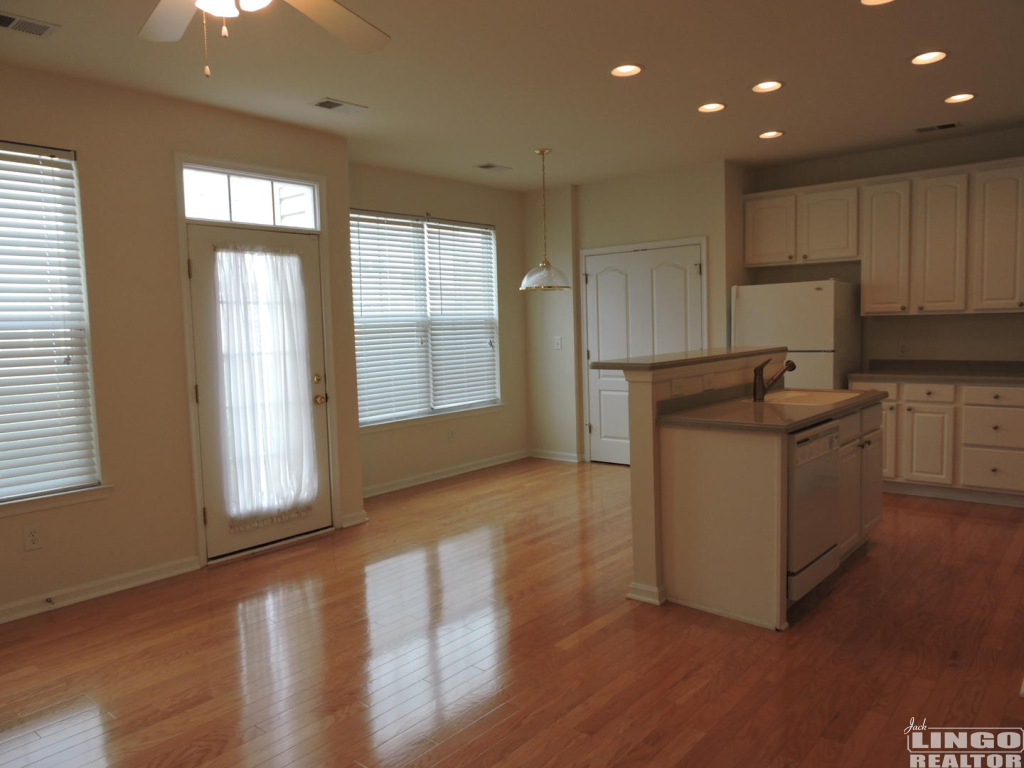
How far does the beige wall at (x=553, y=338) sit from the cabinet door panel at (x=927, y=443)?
2826 mm

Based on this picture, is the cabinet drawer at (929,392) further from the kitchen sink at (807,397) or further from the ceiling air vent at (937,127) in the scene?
the ceiling air vent at (937,127)

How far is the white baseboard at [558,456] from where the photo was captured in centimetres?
699

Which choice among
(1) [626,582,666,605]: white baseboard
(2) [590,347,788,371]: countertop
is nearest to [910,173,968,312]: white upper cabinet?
(2) [590,347,788,371]: countertop

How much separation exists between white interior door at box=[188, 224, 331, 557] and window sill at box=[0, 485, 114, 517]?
22.4 inches

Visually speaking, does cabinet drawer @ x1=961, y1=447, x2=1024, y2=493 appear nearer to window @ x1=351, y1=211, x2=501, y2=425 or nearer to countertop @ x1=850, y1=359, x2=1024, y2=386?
countertop @ x1=850, y1=359, x2=1024, y2=386

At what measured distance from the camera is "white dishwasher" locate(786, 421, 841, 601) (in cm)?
309

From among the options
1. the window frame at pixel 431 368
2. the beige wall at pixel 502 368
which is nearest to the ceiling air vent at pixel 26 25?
the window frame at pixel 431 368

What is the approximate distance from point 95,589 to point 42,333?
1356 mm

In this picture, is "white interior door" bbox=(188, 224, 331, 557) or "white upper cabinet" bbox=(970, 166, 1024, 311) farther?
"white upper cabinet" bbox=(970, 166, 1024, 311)

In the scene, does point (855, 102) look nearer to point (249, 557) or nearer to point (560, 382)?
point (560, 382)

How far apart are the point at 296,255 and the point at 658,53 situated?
8.20 feet

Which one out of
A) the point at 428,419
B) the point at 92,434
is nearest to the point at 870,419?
the point at 428,419

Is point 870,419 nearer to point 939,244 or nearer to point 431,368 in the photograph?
point 939,244

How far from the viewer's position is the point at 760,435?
10.0 ft
